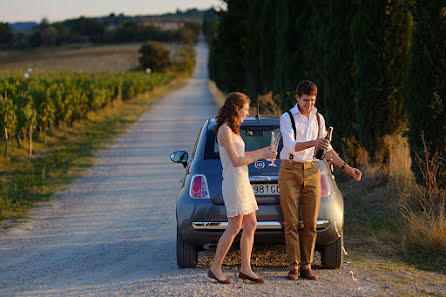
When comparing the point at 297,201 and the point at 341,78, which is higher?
the point at 341,78

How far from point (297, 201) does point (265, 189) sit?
38 centimetres

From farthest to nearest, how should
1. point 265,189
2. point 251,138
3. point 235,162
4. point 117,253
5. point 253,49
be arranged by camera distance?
point 253,49, point 117,253, point 251,138, point 265,189, point 235,162

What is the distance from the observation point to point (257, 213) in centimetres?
594

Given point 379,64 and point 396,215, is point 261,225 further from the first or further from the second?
point 379,64

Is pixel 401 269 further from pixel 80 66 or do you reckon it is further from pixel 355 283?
pixel 80 66

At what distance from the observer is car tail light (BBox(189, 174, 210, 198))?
6.07 meters

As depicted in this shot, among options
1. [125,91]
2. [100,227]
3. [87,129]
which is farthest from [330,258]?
[125,91]

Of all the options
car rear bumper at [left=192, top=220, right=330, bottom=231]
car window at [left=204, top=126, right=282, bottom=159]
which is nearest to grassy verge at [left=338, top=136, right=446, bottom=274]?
car rear bumper at [left=192, top=220, right=330, bottom=231]

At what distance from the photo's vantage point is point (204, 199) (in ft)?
19.8

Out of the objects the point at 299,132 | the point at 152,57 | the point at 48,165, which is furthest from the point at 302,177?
the point at 152,57

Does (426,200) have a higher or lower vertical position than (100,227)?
higher

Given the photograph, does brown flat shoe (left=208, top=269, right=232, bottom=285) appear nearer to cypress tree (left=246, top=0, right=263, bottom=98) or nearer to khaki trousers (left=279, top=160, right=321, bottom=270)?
khaki trousers (left=279, top=160, right=321, bottom=270)

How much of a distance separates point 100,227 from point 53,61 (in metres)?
98.4

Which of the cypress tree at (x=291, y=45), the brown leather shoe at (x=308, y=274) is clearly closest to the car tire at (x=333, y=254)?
the brown leather shoe at (x=308, y=274)
